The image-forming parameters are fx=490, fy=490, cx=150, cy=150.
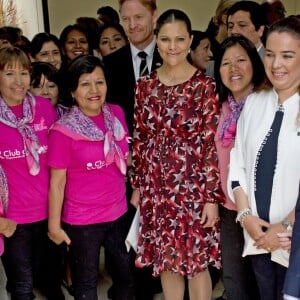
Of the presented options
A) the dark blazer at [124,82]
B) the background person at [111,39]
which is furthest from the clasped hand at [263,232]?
the background person at [111,39]

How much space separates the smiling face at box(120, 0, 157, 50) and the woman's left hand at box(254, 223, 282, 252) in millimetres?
1219

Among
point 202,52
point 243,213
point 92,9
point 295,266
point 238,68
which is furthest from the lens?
point 92,9

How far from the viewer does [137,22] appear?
252 cm

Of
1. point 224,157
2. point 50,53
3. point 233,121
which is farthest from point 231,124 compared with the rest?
point 50,53

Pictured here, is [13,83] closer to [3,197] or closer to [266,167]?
[3,197]

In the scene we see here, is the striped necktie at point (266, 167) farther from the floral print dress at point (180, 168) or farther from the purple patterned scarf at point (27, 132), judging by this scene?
the purple patterned scarf at point (27, 132)

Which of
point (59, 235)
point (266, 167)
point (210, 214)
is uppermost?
point (266, 167)

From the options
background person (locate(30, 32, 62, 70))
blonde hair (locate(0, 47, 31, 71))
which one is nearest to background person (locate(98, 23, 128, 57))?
background person (locate(30, 32, 62, 70))

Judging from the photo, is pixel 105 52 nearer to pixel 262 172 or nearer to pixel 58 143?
pixel 58 143

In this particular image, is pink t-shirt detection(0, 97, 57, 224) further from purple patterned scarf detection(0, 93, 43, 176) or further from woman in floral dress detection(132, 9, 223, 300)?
woman in floral dress detection(132, 9, 223, 300)

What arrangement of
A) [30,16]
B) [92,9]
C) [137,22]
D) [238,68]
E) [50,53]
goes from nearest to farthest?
[238,68], [137,22], [50,53], [30,16], [92,9]

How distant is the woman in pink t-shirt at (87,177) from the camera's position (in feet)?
6.98

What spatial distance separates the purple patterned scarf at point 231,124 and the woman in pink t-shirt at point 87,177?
0.48 metres

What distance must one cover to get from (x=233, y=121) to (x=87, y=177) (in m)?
0.69
